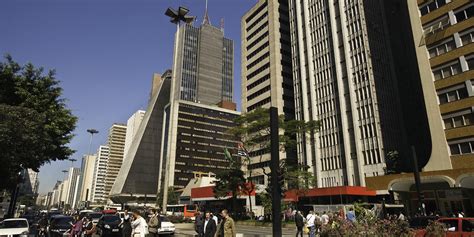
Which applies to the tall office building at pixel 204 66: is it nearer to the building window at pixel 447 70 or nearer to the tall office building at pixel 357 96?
the tall office building at pixel 357 96

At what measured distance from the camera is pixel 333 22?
6650cm

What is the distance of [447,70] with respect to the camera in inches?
1553

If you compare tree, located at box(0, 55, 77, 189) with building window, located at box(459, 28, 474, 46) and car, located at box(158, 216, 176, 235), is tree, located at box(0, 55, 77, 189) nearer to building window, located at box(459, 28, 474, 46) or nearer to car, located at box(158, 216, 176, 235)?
car, located at box(158, 216, 176, 235)

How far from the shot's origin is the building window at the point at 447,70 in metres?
38.4

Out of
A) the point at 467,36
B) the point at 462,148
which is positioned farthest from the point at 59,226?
the point at 467,36

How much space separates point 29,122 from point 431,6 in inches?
1841

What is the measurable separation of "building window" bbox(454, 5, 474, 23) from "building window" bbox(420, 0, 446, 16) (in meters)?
2.68

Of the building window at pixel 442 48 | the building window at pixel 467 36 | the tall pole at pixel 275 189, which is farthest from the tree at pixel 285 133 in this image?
the tall pole at pixel 275 189

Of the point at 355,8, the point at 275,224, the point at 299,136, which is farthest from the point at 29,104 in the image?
the point at 355,8

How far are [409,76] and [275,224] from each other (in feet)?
207

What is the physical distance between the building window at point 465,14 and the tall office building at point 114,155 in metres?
174

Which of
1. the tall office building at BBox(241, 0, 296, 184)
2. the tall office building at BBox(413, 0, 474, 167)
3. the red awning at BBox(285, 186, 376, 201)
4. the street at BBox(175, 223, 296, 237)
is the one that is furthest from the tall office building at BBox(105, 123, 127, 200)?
the tall office building at BBox(413, 0, 474, 167)

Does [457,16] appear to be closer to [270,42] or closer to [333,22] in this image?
[333,22]

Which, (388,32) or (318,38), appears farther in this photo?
(318,38)
